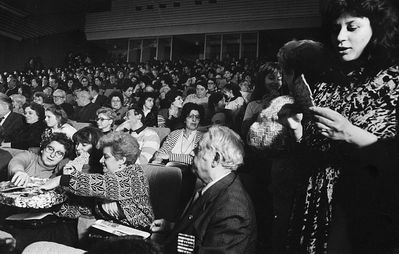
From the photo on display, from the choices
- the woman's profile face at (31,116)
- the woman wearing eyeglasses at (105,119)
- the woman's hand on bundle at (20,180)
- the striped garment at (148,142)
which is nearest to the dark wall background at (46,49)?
the woman's profile face at (31,116)

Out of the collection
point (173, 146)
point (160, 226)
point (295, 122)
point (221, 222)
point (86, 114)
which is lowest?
point (160, 226)

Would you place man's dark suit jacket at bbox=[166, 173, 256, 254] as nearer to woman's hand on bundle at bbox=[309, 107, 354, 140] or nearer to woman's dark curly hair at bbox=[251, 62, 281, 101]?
woman's hand on bundle at bbox=[309, 107, 354, 140]

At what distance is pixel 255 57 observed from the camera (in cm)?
1184

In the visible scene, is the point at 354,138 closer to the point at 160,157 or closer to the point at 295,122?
the point at 295,122

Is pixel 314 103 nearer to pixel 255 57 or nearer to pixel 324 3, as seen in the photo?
pixel 324 3

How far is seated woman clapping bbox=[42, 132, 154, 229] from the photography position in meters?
2.06

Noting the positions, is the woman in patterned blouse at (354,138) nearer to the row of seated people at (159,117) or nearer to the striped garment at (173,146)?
the row of seated people at (159,117)

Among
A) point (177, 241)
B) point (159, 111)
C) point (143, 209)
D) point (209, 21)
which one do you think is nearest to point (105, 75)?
point (209, 21)

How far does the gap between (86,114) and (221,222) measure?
4.57 meters

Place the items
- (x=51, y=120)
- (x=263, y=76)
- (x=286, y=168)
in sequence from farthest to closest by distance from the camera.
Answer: (x=51, y=120), (x=263, y=76), (x=286, y=168)

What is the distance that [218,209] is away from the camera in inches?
60.1

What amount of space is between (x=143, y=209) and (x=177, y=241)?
2.18 ft

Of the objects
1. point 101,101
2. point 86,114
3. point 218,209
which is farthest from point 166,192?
point 101,101

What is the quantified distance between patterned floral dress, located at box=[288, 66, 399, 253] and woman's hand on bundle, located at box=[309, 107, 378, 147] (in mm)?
46
